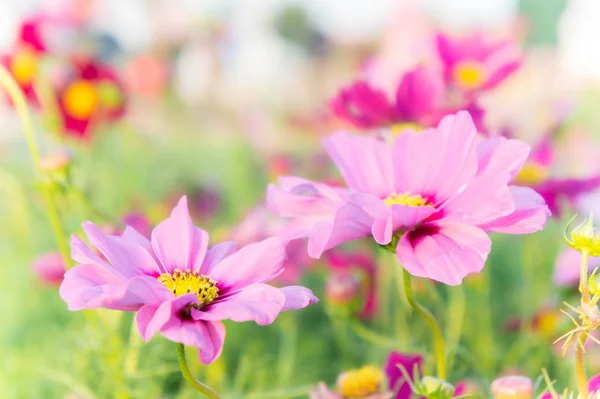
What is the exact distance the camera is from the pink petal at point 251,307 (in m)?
0.24

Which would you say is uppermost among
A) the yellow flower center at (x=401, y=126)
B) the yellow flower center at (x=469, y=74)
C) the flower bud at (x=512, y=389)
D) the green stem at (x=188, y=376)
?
the yellow flower center at (x=469, y=74)

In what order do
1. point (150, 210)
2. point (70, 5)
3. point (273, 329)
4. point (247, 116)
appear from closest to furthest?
point (273, 329) → point (150, 210) → point (70, 5) → point (247, 116)

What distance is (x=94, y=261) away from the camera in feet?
0.85

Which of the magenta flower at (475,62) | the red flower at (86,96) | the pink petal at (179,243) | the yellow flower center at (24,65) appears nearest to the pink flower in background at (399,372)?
the pink petal at (179,243)

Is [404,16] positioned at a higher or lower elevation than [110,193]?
higher

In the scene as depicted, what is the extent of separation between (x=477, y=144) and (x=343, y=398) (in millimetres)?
132

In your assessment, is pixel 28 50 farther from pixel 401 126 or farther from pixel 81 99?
pixel 401 126

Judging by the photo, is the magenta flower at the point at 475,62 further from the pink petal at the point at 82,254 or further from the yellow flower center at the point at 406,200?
the pink petal at the point at 82,254

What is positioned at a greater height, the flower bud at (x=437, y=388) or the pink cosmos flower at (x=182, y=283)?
the pink cosmos flower at (x=182, y=283)

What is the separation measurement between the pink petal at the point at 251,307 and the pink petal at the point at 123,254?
0.11 ft

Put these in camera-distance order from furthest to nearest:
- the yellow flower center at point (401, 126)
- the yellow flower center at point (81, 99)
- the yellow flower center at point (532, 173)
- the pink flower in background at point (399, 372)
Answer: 1. the yellow flower center at point (81, 99)
2. the yellow flower center at point (532, 173)
3. the yellow flower center at point (401, 126)
4. the pink flower in background at point (399, 372)

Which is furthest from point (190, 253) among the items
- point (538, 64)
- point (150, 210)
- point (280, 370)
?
point (538, 64)

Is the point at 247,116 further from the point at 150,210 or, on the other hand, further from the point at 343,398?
the point at 343,398

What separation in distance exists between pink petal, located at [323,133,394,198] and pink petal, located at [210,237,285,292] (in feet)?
0.19
